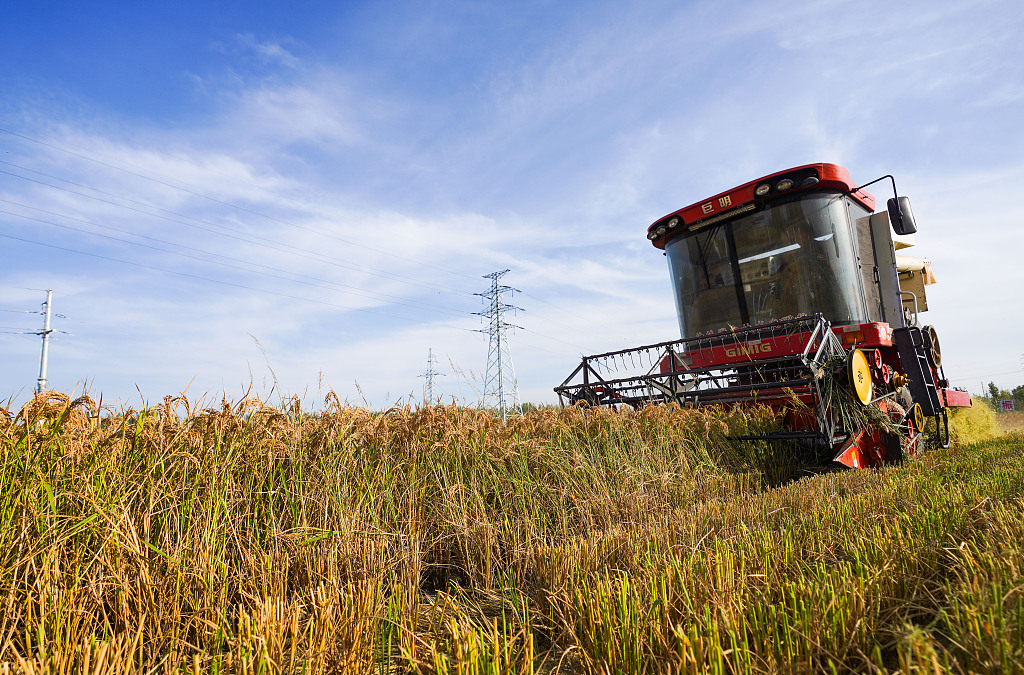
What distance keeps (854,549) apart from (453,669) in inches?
63.0

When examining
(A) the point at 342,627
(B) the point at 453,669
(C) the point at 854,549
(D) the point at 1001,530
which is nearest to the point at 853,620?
(C) the point at 854,549

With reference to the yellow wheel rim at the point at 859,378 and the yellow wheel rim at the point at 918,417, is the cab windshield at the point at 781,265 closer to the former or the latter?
the yellow wheel rim at the point at 859,378

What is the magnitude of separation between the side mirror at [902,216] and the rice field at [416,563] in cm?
289

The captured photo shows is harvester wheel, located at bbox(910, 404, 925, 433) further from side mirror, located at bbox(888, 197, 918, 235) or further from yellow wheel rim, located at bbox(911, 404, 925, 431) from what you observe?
side mirror, located at bbox(888, 197, 918, 235)

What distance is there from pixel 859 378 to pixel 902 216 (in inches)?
71.4

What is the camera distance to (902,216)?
5.41 meters

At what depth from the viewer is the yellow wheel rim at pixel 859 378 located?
489 centimetres

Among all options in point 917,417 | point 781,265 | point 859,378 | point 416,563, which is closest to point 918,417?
point 917,417

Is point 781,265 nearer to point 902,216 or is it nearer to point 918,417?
point 902,216

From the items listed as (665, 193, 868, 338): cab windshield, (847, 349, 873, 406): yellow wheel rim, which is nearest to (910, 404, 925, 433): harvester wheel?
(665, 193, 868, 338): cab windshield

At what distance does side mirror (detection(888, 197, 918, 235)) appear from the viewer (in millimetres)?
5363

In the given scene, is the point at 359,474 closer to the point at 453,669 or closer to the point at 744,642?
the point at 453,669

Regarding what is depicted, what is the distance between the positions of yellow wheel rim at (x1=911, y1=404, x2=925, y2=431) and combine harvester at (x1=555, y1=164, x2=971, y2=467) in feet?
0.07

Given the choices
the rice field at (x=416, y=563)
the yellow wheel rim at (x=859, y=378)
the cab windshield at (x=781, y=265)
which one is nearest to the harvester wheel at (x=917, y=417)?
the cab windshield at (x=781, y=265)
